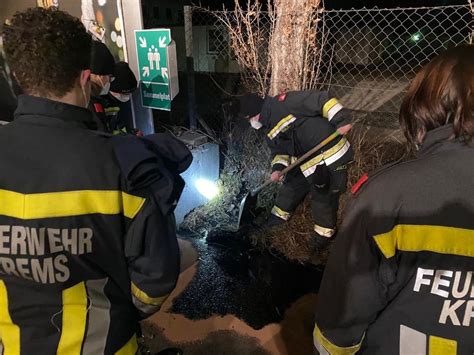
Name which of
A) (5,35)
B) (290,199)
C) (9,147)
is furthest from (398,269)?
(290,199)

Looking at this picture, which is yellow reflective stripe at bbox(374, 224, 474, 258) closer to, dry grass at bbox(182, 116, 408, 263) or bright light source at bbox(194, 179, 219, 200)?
dry grass at bbox(182, 116, 408, 263)

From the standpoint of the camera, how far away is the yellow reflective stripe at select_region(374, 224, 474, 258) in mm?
1083

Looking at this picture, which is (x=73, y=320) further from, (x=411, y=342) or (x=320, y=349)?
(x=411, y=342)

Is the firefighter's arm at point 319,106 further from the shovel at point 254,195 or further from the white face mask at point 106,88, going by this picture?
the white face mask at point 106,88

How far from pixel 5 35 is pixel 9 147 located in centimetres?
37

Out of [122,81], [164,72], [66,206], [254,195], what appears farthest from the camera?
[254,195]

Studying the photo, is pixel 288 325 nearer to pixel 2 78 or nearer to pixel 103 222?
pixel 103 222

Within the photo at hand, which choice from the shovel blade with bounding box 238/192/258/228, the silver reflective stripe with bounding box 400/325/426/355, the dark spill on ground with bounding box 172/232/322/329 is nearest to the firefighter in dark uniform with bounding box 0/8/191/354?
the silver reflective stripe with bounding box 400/325/426/355

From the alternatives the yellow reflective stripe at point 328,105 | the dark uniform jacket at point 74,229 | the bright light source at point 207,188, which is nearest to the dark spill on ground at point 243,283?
the bright light source at point 207,188

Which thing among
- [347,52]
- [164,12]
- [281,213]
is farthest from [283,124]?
[164,12]

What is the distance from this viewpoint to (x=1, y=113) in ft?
18.2

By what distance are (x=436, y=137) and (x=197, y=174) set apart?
148 inches

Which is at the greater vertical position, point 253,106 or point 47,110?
point 47,110

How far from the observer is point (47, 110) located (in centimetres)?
120
